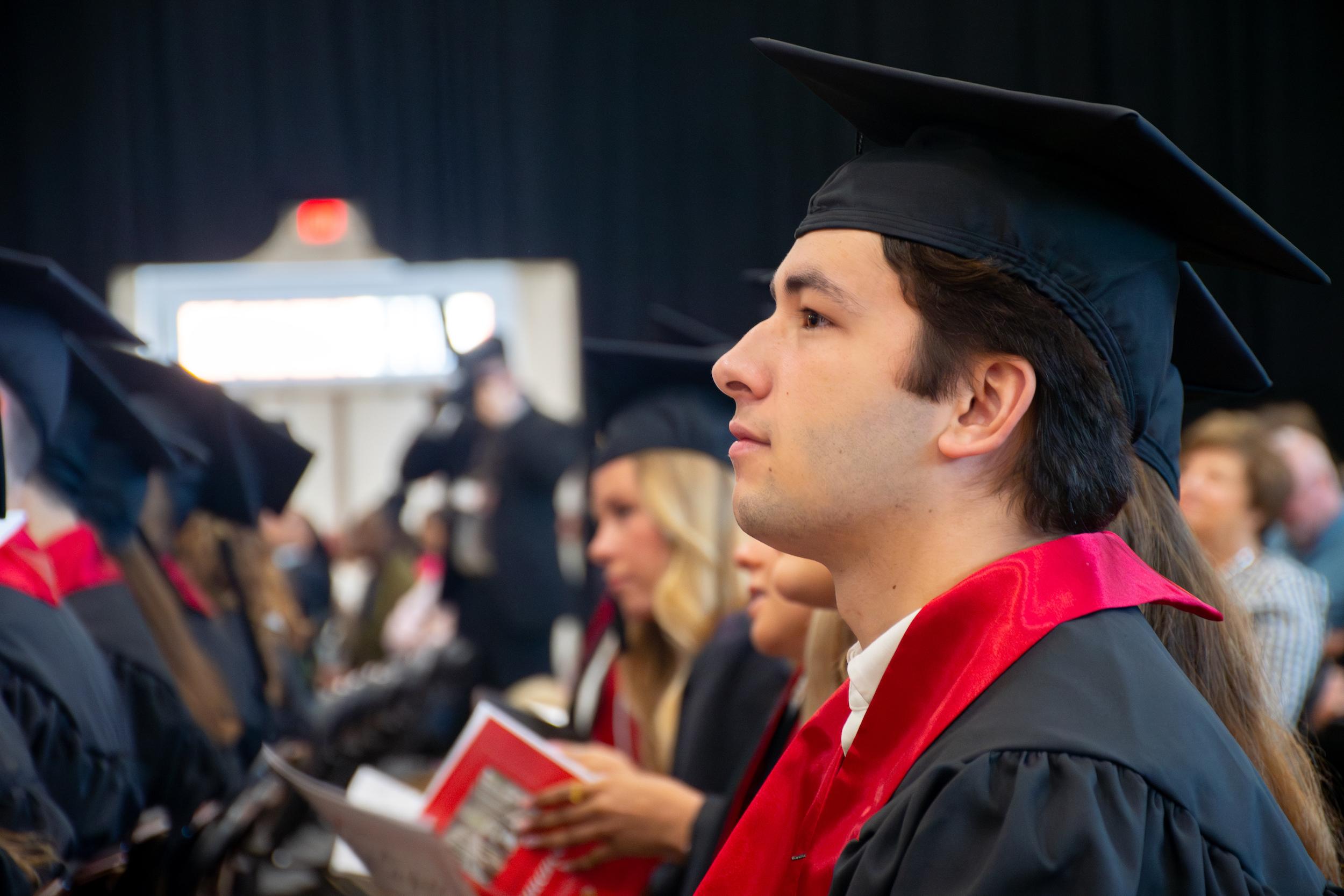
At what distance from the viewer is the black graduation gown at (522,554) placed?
5.38 m

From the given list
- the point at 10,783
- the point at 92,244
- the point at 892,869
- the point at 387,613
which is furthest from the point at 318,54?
the point at 892,869

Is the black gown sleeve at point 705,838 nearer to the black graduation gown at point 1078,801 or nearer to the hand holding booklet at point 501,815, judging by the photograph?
the hand holding booklet at point 501,815

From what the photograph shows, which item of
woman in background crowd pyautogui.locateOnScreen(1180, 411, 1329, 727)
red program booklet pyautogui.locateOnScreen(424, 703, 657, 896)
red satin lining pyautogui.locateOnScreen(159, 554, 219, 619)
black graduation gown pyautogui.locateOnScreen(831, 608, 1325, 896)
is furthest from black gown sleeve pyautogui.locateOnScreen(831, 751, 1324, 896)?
woman in background crowd pyautogui.locateOnScreen(1180, 411, 1329, 727)

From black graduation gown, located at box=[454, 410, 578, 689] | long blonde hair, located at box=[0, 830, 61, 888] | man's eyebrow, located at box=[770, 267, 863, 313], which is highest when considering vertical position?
man's eyebrow, located at box=[770, 267, 863, 313]

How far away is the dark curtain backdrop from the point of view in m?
6.55

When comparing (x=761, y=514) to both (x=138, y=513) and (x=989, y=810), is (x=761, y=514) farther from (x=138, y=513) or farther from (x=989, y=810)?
(x=138, y=513)

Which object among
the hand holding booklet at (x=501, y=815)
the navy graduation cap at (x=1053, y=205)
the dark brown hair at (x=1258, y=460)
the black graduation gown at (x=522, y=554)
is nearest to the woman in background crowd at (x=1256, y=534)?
the dark brown hair at (x=1258, y=460)

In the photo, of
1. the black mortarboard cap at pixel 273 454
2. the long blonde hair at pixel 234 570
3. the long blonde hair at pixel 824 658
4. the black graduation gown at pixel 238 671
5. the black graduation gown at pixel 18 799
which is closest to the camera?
the black graduation gown at pixel 18 799

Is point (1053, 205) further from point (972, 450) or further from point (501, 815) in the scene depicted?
point (501, 815)

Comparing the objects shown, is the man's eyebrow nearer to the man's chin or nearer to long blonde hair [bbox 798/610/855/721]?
the man's chin

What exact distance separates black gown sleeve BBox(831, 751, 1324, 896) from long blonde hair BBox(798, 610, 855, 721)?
0.75 metres

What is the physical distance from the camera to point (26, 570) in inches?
64.5

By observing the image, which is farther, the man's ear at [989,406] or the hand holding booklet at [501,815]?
the hand holding booklet at [501,815]

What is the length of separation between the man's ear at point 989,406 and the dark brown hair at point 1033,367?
0.4 inches
